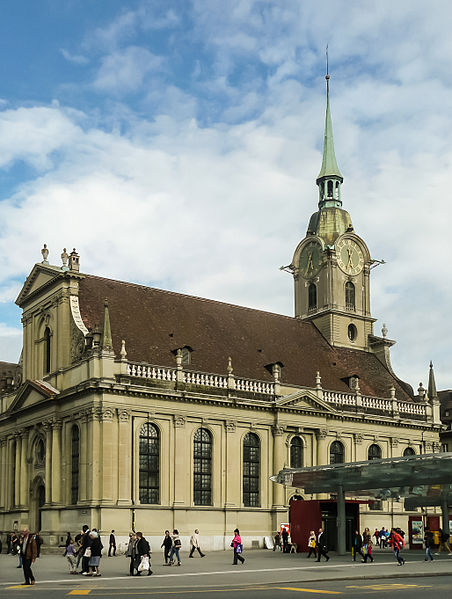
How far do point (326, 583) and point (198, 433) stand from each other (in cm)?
2930

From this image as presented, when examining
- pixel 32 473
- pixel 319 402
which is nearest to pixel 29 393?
pixel 32 473

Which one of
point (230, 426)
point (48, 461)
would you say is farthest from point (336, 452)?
point (48, 461)

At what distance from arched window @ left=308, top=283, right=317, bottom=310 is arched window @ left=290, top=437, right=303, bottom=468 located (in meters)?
15.9

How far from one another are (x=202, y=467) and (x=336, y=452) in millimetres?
11967

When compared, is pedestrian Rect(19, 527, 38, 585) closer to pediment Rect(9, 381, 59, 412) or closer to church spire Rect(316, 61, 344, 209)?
pediment Rect(9, 381, 59, 412)

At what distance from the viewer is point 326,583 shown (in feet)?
95.9

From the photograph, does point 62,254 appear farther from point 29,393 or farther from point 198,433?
point 198,433

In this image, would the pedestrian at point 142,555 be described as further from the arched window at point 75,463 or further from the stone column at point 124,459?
the arched window at point 75,463

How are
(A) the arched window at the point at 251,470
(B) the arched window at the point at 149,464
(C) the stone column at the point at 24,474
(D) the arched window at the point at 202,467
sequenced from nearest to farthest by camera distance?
(B) the arched window at the point at 149,464, (D) the arched window at the point at 202,467, (A) the arched window at the point at 251,470, (C) the stone column at the point at 24,474

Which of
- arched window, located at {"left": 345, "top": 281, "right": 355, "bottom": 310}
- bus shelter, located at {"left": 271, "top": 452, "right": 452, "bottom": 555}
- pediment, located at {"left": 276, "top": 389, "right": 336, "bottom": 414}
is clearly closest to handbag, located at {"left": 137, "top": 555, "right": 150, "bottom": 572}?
bus shelter, located at {"left": 271, "top": 452, "right": 452, "bottom": 555}

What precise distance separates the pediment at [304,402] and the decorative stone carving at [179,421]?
7645 millimetres

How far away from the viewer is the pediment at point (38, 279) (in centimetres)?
6012

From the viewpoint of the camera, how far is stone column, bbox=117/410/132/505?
53406mm

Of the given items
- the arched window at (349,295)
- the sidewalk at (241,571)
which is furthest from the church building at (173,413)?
the sidewalk at (241,571)
